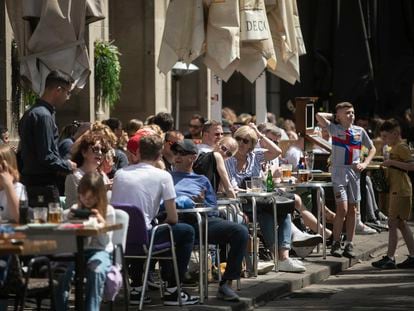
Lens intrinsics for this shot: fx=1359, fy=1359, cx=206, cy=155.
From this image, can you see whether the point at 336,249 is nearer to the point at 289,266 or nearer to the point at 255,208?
the point at 289,266

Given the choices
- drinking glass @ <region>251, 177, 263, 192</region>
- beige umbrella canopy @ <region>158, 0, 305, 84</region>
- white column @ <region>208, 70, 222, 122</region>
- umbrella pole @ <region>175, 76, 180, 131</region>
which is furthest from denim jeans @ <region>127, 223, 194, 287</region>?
umbrella pole @ <region>175, 76, 180, 131</region>

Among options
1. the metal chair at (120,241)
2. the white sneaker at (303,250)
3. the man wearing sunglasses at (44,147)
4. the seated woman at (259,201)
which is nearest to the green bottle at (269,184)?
the seated woman at (259,201)

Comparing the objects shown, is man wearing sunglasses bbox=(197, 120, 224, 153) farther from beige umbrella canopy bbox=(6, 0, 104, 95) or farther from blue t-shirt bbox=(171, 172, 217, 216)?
blue t-shirt bbox=(171, 172, 217, 216)

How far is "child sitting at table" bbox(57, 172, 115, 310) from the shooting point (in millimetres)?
10195

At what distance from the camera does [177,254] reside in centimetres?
1201

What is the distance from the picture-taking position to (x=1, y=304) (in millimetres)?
10125

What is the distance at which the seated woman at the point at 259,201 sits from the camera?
48.1 feet

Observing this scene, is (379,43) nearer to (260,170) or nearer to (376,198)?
(376,198)

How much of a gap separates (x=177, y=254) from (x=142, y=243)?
0.62 metres

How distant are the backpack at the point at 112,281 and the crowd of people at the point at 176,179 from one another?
0.08 meters

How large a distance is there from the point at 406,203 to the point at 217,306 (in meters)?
4.63

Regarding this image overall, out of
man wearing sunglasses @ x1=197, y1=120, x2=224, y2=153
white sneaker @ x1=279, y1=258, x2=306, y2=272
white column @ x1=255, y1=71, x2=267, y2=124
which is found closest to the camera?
white sneaker @ x1=279, y1=258, x2=306, y2=272

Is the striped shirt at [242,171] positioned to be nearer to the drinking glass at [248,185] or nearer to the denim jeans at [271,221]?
the drinking glass at [248,185]

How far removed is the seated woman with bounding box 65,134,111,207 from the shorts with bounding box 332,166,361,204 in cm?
527
